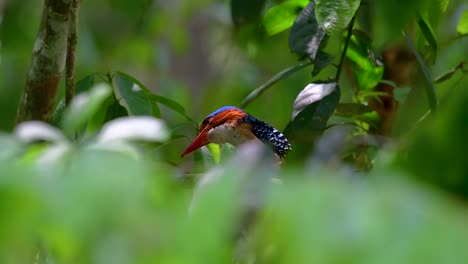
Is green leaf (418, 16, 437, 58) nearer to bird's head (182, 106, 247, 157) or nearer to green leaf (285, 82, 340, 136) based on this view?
green leaf (285, 82, 340, 136)

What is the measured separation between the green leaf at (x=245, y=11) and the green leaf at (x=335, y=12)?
96 centimetres

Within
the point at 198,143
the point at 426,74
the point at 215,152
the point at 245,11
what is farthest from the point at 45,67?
the point at 426,74

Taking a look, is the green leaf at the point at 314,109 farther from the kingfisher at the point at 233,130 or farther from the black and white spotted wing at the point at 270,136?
the kingfisher at the point at 233,130

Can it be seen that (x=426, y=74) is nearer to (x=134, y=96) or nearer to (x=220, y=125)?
(x=134, y=96)

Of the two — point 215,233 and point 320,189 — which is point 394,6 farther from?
point 215,233

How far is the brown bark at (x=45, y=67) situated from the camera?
118 inches

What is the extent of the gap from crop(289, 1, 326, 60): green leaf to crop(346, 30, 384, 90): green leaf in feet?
0.74

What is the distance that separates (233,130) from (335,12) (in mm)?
1607

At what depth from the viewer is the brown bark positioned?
9.84 ft

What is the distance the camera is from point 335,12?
2.50 meters

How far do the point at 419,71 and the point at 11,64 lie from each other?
3208 mm

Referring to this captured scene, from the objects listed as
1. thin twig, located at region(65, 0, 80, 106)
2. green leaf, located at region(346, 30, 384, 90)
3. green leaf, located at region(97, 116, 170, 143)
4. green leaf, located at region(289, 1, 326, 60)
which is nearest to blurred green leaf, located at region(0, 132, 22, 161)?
green leaf, located at region(97, 116, 170, 143)

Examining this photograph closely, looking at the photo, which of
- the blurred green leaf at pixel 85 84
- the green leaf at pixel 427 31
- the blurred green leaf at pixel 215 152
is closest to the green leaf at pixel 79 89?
the blurred green leaf at pixel 85 84

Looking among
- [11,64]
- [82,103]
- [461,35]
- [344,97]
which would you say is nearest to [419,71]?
[461,35]
